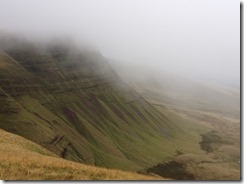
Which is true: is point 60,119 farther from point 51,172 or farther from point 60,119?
point 51,172

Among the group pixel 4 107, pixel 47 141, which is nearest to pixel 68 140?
pixel 47 141

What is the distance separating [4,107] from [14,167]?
120m

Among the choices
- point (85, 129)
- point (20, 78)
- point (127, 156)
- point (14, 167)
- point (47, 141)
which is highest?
point (14, 167)

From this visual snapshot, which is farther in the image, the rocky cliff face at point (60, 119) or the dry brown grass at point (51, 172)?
the rocky cliff face at point (60, 119)

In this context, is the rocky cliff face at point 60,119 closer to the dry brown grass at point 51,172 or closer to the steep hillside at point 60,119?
the steep hillside at point 60,119

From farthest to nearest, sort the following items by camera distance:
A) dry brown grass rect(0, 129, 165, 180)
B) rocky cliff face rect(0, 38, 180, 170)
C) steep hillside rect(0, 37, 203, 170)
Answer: steep hillside rect(0, 37, 203, 170) < rocky cliff face rect(0, 38, 180, 170) < dry brown grass rect(0, 129, 165, 180)

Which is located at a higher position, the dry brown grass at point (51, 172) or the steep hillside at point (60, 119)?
the dry brown grass at point (51, 172)

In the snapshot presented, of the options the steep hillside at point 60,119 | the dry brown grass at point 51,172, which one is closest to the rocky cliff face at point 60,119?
the steep hillside at point 60,119

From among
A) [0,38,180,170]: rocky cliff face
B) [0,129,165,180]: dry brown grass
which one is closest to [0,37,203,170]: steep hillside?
[0,38,180,170]: rocky cliff face

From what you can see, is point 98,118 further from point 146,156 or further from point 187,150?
point 187,150

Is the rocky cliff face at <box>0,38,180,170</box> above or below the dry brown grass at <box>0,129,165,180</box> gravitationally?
below

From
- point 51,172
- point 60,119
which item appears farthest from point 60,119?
point 51,172

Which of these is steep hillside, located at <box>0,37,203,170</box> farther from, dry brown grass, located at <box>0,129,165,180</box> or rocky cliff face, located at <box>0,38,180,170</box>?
dry brown grass, located at <box>0,129,165,180</box>

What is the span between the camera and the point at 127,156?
547 feet
